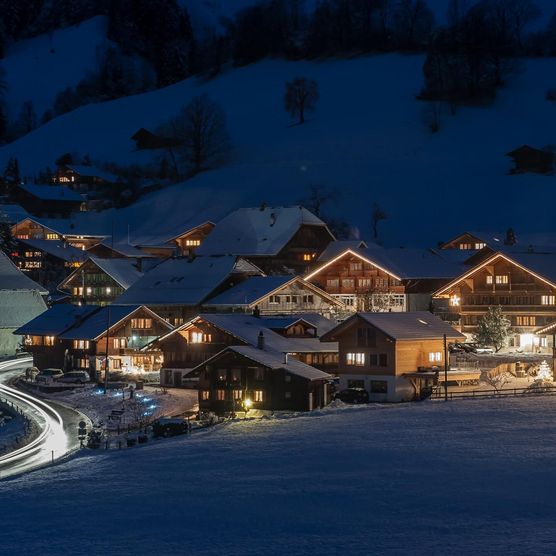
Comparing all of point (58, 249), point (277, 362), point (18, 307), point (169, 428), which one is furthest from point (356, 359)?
point (58, 249)

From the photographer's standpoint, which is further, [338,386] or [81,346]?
[81,346]

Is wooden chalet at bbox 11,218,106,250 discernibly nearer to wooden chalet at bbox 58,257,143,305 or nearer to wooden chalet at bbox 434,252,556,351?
wooden chalet at bbox 58,257,143,305

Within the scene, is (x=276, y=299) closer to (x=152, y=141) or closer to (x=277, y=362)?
(x=277, y=362)

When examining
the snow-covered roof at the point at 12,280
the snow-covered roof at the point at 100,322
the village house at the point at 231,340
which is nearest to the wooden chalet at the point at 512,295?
the village house at the point at 231,340

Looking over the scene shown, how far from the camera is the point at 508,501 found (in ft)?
91.8

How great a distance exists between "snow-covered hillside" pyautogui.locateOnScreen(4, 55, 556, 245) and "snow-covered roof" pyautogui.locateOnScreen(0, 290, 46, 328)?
32.1 m

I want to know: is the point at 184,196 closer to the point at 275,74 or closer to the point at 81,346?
the point at 275,74

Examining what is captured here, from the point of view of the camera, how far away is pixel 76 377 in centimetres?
6012

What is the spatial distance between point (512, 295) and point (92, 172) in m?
78.8

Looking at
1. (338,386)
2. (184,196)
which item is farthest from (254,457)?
(184,196)

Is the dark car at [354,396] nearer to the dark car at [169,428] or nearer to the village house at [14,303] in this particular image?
the dark car at [169,428]

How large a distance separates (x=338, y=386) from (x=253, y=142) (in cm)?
8290

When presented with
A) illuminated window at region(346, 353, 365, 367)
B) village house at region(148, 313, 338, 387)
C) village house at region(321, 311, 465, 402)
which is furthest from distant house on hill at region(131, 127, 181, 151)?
illuminated window at region(346, 353, 365, 367)

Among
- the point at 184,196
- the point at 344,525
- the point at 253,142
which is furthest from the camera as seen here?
the point at 253,142
